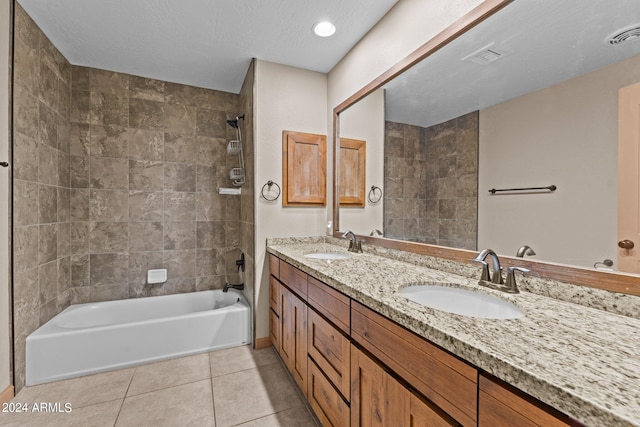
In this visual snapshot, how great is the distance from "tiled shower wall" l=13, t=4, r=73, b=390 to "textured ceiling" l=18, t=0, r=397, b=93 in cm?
24

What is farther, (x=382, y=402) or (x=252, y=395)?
(x=252, y=395)

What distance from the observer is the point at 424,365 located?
2.47 feet

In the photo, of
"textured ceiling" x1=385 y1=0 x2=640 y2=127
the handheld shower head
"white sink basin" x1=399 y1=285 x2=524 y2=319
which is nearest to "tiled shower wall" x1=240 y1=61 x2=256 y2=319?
the handheld shower head

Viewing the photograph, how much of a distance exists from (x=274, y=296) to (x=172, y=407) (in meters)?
0.91

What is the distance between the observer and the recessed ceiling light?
191 centimetres

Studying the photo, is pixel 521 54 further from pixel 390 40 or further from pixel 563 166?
pixel 390 40

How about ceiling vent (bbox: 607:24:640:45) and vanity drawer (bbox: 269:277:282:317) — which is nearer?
ceiling vent (bbox: 607:24:640:45)

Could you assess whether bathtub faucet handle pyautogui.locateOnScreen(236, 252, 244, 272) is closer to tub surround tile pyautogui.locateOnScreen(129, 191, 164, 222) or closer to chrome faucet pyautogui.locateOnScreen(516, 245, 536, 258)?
tub surround tile pyautogui.locateOnScreen(129, 191, 164, 222)

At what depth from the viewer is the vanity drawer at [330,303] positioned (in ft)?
3.81

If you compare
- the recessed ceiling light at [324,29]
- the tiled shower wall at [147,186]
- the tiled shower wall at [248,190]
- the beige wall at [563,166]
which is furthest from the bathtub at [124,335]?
the recessed ceiling light at [324,29]

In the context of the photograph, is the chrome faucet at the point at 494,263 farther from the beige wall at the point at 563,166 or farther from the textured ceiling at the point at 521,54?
the textured ceiling at the point at 521,54

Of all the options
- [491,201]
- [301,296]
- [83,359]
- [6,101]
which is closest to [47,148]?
[6,101]

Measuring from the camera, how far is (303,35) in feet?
6.66

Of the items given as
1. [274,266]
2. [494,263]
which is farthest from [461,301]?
[274,266]
